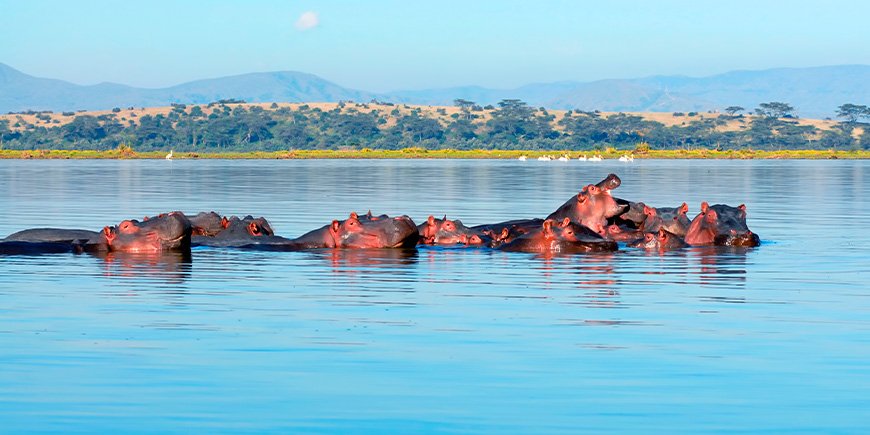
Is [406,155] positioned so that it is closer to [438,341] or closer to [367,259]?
[367,259]

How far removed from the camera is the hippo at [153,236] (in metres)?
22.5

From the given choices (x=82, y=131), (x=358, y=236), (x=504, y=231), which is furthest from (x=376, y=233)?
(x=82, y=131)

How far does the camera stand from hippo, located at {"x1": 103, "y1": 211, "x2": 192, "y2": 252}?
22.5 metres

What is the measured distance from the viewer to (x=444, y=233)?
82.2 feet

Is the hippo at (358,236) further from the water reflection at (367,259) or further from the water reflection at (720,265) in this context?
the water reflection at (720,265)

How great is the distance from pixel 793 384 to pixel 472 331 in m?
3.68

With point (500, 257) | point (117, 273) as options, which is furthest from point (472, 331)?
point (500, 257)

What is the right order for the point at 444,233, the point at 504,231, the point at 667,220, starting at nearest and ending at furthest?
the point at 504,231
the point at 444,233
the point at 667,220

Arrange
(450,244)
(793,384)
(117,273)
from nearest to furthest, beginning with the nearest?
(793,384) → (117,273) → (450,244)

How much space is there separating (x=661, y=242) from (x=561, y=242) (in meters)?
1.76

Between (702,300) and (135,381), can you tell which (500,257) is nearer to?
(702,300)

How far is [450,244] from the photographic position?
25.0 metres

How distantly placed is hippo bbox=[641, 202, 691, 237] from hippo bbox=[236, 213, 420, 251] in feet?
15.2

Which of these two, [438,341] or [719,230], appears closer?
[438,341]
